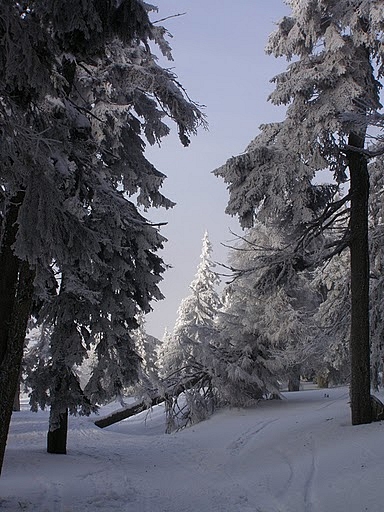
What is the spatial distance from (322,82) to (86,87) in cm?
487

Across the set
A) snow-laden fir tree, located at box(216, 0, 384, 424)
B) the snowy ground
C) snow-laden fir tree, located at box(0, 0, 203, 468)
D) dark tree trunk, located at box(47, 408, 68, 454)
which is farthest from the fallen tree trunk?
snow-laden fir tree, located at box(216, 0, 384, 424)

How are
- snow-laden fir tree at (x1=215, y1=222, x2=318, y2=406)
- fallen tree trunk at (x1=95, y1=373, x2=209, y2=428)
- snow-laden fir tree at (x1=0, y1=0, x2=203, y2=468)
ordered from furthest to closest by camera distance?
snow-laden fir tree at (x1=215, y1=222, x2=318, y2=406)
fallen tree trunk at (x1=95, y1=373, x2=209, y2=428)
snow-laden fir tree at (x1=0, y1=0, x2=203, y2=468)

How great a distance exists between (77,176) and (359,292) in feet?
20.6

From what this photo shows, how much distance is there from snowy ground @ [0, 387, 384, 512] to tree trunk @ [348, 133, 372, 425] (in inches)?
24.0

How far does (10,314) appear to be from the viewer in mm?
6531

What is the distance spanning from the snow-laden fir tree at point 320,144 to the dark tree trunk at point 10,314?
5.80 metres

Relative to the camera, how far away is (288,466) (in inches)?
344

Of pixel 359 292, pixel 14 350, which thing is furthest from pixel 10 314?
pixel 359 292

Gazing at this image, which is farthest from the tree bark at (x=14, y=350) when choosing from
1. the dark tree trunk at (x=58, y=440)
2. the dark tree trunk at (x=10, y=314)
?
the dark tree trunk at (x=58, y=440)

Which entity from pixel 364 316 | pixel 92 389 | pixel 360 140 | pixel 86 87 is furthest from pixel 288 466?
pixel 86 87

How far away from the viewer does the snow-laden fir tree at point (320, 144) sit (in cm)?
973

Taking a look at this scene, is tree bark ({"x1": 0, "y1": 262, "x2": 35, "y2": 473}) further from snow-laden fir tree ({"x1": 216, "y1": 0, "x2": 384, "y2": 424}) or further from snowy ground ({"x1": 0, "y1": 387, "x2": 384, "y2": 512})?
snow-laden fir tree ({"x1": 216, "y1": 0, "x2": 384, "y2": 424})

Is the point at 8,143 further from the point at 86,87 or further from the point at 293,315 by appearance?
the point at 293,315

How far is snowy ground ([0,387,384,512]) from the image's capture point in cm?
666
